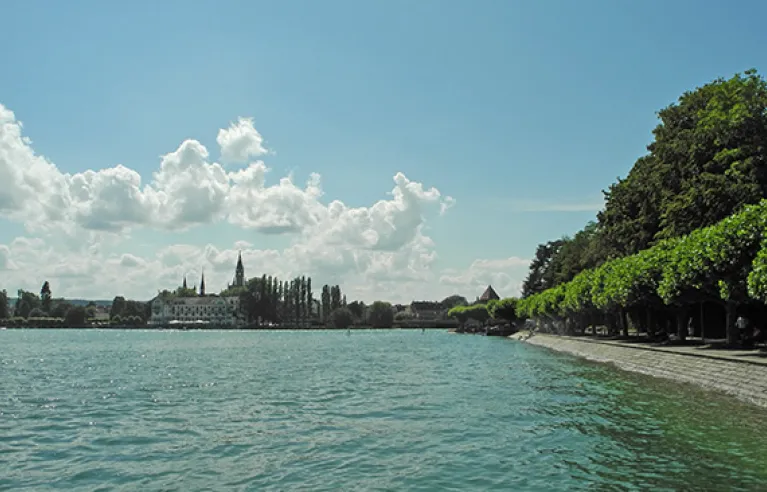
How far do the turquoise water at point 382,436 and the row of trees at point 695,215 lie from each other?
21.3 feet

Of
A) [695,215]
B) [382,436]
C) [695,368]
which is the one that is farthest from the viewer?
[695,215]

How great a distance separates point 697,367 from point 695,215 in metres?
16.4

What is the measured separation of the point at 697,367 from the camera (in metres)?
31.2

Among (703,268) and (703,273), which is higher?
(703,268)

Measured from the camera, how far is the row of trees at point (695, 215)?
3153 cm

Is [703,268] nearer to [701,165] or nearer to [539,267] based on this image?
[701,165]

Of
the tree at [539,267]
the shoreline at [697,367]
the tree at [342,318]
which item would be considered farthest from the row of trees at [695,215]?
the tree at [342,318]

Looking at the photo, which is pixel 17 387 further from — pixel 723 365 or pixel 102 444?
pixel 723 365

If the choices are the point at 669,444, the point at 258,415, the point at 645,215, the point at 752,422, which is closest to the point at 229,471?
the point at 258,415

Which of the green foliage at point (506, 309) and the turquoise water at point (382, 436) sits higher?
the green foliage at point (506, 309)

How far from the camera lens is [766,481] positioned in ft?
42.5

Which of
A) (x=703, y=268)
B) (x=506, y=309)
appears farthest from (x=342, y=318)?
(x=703, y=268)

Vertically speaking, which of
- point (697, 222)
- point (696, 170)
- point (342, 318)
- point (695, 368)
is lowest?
point (342, 318)

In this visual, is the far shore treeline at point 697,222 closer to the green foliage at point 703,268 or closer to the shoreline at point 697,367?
the green foliage at point 703,268
